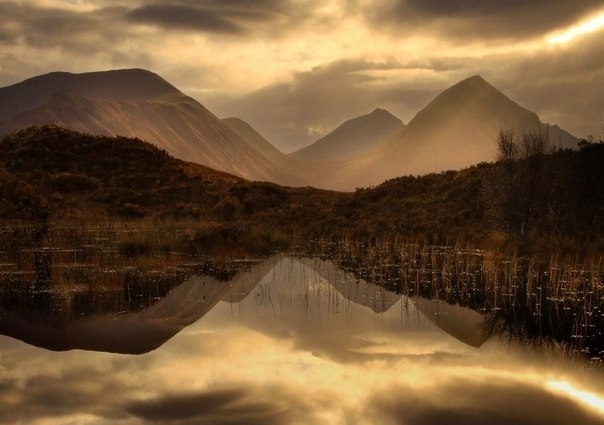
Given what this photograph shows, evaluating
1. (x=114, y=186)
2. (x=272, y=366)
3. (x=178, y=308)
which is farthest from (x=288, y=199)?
(x=272, y=366)

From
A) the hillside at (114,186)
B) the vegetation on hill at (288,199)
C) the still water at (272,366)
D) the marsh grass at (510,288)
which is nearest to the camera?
the still water at (272,366)

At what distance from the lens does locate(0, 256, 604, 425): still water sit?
27.6 feet

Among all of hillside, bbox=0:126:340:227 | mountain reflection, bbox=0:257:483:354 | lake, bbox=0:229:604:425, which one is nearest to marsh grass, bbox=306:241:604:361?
lake, bbox=0:229:604:425

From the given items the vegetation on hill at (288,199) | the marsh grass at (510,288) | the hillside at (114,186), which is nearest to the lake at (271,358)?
the marsh grass at (510,288)

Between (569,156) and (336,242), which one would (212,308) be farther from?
(569,156)

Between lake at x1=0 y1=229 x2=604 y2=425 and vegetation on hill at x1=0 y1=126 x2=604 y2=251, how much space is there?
13242 millimetres

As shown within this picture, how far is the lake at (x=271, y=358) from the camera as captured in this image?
8469mm

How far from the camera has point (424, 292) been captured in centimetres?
1869

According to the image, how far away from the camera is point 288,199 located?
60969 millimetres

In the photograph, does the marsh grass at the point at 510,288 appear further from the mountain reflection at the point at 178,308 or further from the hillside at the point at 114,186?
the hillside at the point at 114,186

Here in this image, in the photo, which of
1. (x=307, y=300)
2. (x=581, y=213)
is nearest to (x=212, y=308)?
(x=307, y=300)

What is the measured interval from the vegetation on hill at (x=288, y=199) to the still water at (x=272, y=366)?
1552 centimetres

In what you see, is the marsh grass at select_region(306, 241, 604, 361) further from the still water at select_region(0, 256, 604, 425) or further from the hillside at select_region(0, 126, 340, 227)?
the hillside at select_region(0, 126, 340, 227)

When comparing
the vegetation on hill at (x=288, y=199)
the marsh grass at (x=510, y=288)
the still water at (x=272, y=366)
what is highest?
the vegetation on hill at (x=288, y=199)
